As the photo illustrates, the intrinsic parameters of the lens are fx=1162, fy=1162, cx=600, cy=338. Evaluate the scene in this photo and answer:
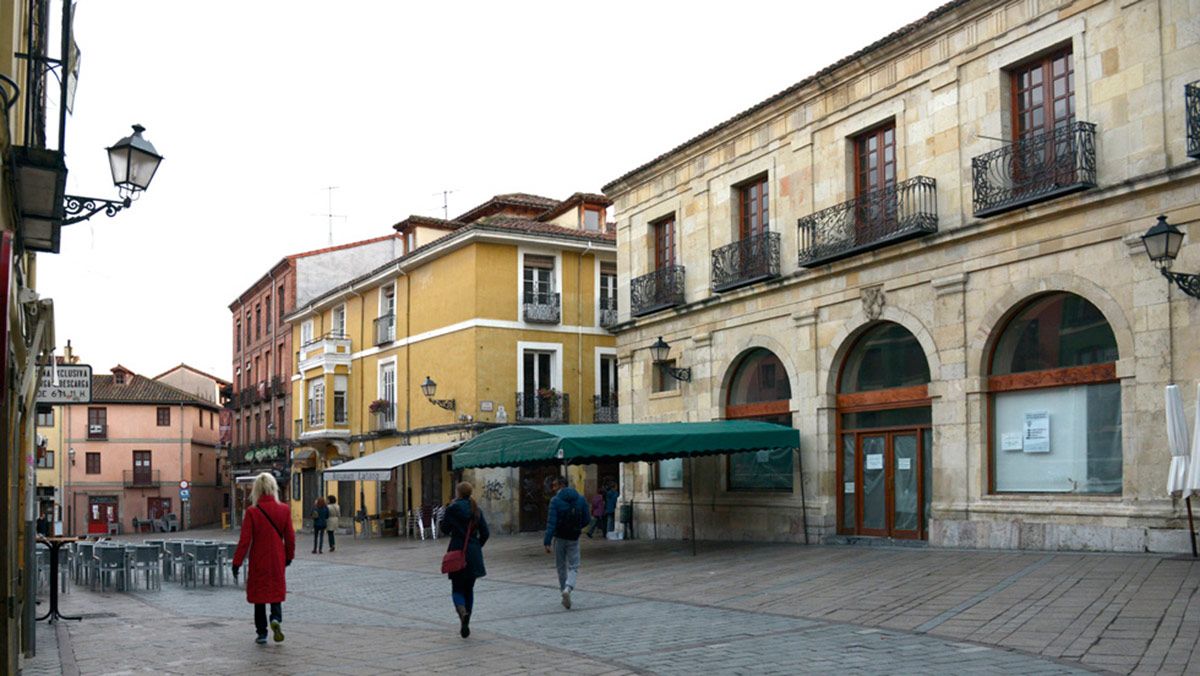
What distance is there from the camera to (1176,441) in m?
13.3

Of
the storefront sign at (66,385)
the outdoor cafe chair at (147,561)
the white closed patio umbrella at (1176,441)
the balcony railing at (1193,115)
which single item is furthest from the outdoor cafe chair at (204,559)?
the balcony railing at (1193,115)

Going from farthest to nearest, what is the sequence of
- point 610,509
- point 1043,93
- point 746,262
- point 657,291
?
point 610,509 < point 657,291 < point 746,262 < point 1043,93

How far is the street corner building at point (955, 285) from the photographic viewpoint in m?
14.8

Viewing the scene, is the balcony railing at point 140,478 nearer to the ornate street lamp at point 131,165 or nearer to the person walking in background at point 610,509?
the person walking in background at point 610,509

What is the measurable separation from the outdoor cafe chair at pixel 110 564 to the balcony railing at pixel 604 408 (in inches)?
710

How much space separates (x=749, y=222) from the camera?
76.1ft

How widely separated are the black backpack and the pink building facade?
55.9 metres

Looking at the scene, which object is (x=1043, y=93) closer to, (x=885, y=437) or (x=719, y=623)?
(x=885, y=437)

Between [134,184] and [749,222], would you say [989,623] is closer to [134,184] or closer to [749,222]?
[134,184]

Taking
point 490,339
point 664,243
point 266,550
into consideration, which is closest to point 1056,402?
point 266,550

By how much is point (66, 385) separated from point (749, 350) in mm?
13899

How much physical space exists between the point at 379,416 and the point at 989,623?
102 ft

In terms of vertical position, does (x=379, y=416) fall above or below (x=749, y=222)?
below

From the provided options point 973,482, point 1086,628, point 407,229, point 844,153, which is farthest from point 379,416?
point 1086,628
